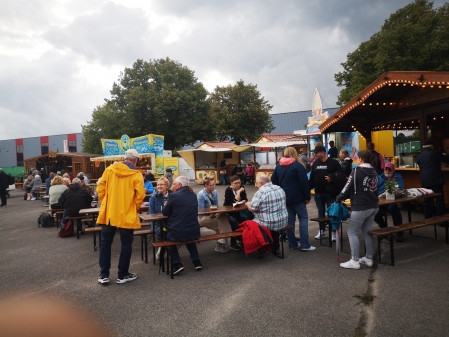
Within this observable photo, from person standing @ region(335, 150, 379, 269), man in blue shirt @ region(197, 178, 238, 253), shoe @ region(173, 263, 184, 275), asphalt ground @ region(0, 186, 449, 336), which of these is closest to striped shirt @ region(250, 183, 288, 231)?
asphalt ground @ region(0, 186, 449, 336)

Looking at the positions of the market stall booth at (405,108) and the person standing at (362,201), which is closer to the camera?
the person standing at (362,201)

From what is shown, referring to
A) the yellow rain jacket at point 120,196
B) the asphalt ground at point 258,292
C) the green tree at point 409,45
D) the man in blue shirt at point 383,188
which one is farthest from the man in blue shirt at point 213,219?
the green tree at point 409,45

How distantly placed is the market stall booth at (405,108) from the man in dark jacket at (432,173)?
1442mm

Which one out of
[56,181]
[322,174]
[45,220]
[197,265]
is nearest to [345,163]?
[322,174]

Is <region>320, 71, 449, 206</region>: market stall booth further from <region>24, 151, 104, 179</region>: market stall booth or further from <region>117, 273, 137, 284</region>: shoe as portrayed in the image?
<region>24, 151, 104, 179</region>: market stall booth

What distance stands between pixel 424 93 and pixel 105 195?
847 centimetres

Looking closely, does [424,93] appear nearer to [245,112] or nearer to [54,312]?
[54,312]

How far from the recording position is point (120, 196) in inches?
182

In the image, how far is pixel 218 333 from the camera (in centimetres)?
320

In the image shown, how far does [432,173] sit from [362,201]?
11.2 feet

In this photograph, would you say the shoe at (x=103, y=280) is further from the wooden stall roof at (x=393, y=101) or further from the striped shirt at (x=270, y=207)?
the wooden stall roof at (x=393, y=101)

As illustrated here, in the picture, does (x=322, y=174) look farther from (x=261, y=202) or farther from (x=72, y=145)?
(x=72, y=145)

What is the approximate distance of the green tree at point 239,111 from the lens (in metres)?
29.6

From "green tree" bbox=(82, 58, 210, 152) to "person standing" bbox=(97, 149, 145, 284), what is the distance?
93.3ft
